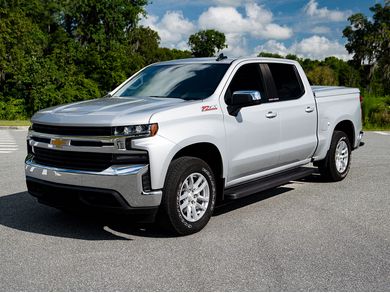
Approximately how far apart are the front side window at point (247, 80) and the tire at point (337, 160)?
2030mm

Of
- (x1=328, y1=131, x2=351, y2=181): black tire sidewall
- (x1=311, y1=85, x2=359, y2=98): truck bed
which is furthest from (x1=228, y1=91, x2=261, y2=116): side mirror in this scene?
(x1=328, y1=131, x2=351, y2=181): black tire sidewall

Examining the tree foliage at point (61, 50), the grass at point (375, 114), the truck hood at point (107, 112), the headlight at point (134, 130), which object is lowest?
Result: the grass at point (375, 114)

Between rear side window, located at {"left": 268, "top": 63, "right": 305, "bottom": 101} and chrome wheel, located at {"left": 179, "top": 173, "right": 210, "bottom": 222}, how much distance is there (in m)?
1.87

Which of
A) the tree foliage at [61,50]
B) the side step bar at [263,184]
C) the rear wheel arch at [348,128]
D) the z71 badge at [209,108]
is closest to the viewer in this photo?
the z71 badge at [209,108]

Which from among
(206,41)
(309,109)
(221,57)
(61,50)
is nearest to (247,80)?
(221,57)

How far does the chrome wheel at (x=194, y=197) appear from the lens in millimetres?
5219

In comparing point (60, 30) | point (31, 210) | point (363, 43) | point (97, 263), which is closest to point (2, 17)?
point (60, 30)

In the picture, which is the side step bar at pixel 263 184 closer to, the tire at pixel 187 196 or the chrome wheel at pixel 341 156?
the tire at pixel 187 196

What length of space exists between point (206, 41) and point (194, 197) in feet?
321

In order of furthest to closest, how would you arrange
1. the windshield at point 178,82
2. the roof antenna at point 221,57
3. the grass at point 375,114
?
1. the grass at point 375,114
2. the roof antenna at point 221,57
3. the windshield at point 178,82

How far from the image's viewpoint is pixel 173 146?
4957 millimetres

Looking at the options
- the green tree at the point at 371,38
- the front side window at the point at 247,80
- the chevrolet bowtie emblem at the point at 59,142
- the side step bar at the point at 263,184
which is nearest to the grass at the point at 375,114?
the side step bar at the point at 263,184

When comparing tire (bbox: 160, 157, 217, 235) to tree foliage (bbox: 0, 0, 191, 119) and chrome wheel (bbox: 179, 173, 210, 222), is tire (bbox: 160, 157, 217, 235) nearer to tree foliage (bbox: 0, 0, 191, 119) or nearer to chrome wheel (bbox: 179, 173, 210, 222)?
chrome wheel (bbox: 179, 173, 210, 222)

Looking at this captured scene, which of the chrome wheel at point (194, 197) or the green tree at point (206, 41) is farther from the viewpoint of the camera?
the green tree at point (206, 41)
